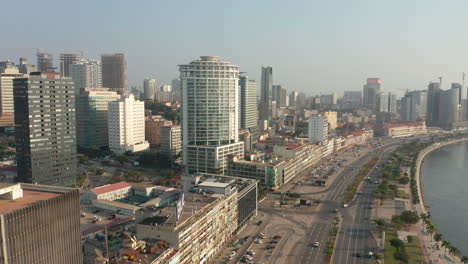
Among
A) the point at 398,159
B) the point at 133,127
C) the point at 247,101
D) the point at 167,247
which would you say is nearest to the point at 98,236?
the point at 167,247

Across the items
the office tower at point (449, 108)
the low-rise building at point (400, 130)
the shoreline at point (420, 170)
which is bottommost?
the shoreline at point (420, 170)

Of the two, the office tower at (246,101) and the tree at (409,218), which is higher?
the office tower at (246,101)

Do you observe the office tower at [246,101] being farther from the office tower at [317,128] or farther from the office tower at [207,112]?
the office tower at [207,112]

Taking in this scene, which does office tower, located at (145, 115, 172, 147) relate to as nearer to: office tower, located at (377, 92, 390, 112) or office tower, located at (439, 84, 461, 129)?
office tower, located at (439, 84, 461, 129)

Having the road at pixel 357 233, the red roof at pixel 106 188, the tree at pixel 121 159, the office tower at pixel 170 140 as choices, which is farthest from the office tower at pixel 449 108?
the red roof at pixel 106 188

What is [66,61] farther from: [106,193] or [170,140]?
[106,193]

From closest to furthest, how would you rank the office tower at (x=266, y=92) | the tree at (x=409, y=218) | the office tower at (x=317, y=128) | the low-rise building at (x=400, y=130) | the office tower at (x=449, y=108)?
the tree at (x=409, y=218)
the office tower at (x=317, y=128)
the low-rise building at (x=400, y=130)
the office tower at (x=266, y=92)
the office tower at (x=449, y=108)

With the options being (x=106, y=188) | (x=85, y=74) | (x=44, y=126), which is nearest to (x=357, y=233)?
(x=106, y=188)
